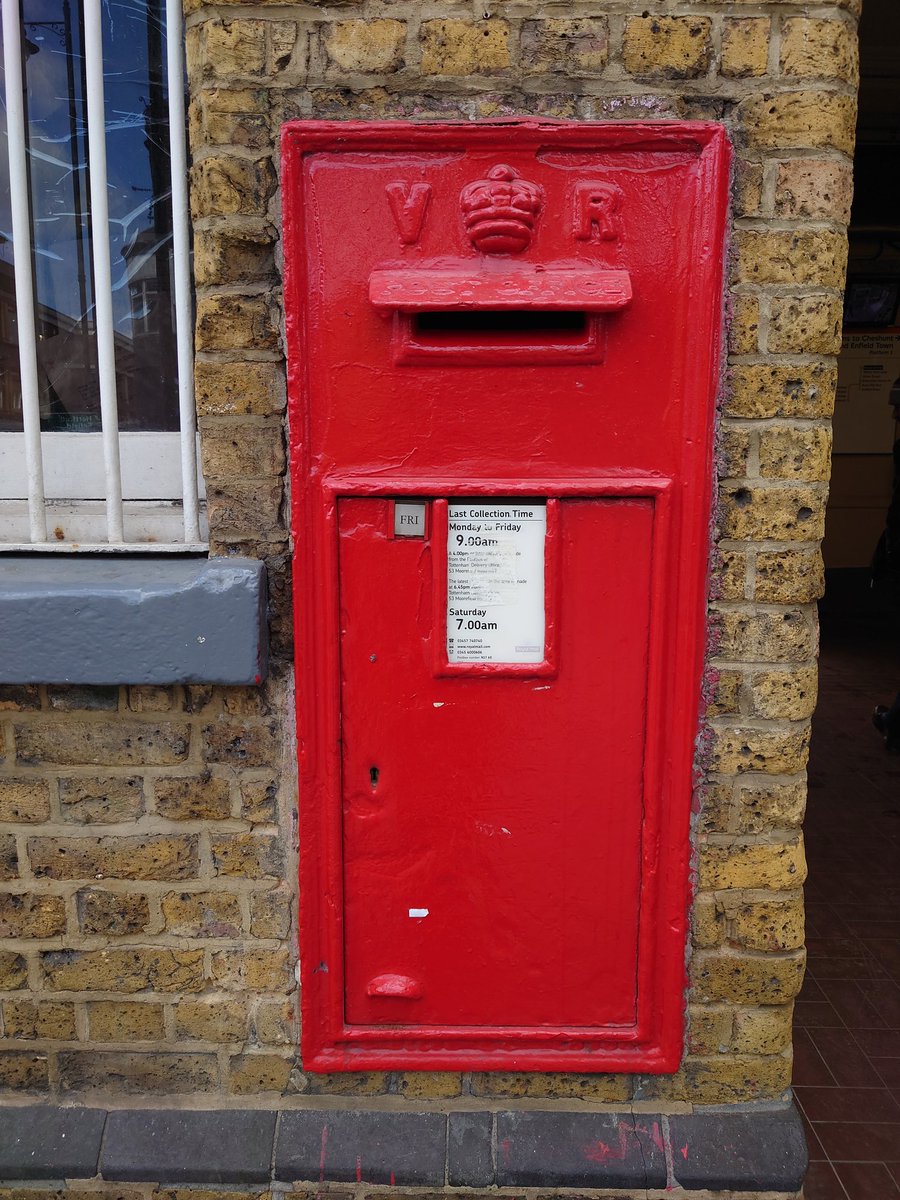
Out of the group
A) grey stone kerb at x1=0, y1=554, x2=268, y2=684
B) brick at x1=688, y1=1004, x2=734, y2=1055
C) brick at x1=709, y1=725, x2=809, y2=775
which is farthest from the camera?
brick at x1=688, y1=1004, x2=734, y2=1055

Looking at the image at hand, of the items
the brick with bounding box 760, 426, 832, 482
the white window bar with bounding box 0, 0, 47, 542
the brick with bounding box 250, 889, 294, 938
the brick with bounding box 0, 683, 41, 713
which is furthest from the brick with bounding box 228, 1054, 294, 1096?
the brick with bounding box 760, 426, 832, 482

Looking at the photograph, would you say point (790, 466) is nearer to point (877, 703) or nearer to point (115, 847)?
point (115, 847)

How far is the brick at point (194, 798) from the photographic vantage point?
1780mm

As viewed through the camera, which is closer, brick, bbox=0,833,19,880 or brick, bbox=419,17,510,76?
brick, bbox=419,17,510,76

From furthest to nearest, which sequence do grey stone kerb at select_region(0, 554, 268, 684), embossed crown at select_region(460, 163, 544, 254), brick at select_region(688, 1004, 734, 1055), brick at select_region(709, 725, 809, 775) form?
brick at select_region(688, 1004, 734, 1055), brick at select_region(709, 725, 809, 775), grey stone kerb at select_region(0, 554, 268, 684), embossed crown at select_region(460, 163, 544, 254)

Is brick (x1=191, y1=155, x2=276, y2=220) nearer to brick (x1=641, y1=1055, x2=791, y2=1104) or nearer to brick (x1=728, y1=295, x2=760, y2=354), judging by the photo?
brick (x1=728, y1=295, x2=760, y2=354)

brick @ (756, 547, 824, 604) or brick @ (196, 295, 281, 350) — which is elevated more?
brick @ (196, 295, 281, 350)

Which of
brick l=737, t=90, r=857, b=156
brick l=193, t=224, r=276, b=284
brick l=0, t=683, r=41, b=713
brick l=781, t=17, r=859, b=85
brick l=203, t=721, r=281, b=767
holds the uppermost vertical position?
brick l=781, t=17, r=859, b=85

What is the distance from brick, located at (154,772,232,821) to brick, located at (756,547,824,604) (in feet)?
3.90

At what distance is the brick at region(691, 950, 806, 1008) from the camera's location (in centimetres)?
179

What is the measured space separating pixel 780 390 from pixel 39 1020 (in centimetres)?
206

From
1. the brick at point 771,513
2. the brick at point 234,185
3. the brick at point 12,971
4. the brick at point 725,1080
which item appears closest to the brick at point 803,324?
the brick at point 771,513

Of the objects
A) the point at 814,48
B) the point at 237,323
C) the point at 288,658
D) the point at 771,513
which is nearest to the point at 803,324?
the point at 771,513

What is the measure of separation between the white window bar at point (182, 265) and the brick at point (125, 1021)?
1.05m
